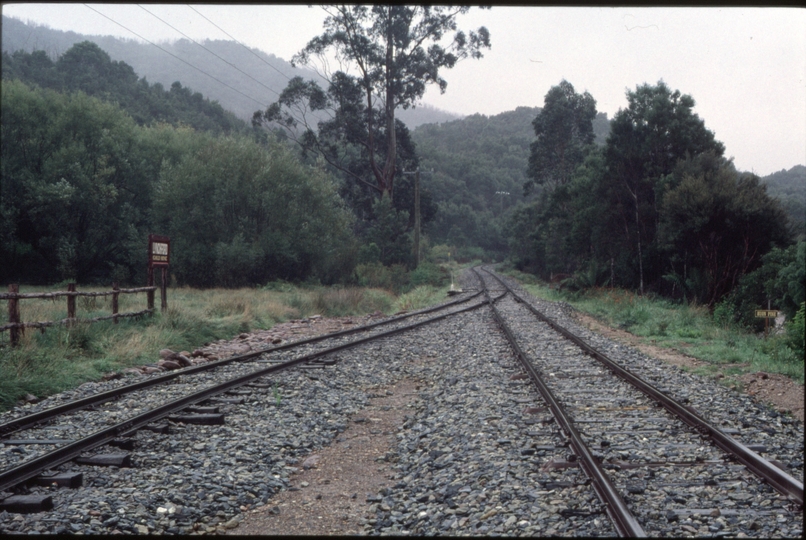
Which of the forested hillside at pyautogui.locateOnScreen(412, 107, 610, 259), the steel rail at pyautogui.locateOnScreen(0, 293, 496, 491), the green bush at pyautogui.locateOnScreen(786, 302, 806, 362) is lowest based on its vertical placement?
the steel rail at pyautogui.locateOnScreen(0, 293, 496, 491)

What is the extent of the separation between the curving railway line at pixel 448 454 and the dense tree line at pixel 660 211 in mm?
4727

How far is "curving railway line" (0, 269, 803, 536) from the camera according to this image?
4.56 meters

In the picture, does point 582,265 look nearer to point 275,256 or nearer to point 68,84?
point 275,256

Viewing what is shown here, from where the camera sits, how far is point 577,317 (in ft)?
73.4

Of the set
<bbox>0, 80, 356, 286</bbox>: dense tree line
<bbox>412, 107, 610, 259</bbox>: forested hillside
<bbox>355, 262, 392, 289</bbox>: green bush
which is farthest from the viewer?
<bbox>412, 107, 610, 259</bbox>: forested hillside

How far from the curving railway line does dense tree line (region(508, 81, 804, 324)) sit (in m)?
4.73

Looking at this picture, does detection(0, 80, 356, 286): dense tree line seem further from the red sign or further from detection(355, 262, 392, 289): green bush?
the red sign

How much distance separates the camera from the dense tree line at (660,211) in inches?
848

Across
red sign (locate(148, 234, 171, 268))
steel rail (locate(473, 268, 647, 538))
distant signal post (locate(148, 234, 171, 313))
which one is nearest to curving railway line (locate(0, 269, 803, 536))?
steel rail (locate(473, 268, 647, 538))

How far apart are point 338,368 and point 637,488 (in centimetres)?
682

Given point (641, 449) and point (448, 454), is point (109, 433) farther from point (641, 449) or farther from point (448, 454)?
point (641, 449)

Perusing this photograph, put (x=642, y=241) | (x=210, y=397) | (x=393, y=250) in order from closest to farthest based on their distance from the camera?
(x=210, y=397) → (x=642, y=241) → (x=393, y=250)

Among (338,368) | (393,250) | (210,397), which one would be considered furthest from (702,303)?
(393,250)

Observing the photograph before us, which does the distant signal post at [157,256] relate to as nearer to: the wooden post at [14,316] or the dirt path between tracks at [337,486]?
the wooden post at [14,316]
